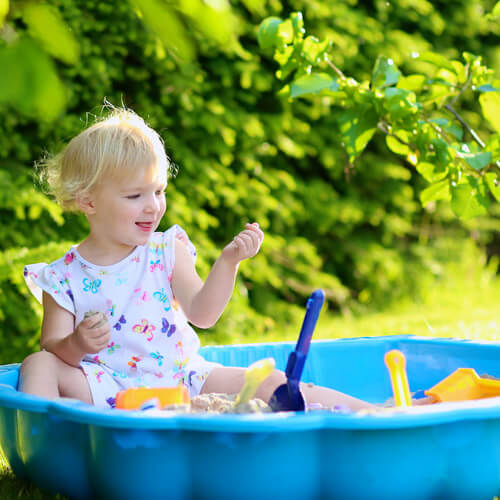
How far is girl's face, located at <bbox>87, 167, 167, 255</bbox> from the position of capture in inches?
64.1

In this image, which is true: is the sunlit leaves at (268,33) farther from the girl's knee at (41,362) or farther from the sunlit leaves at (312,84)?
the girl's knee at (41,362)

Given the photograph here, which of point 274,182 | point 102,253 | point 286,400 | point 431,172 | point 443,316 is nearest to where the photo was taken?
point 286,400

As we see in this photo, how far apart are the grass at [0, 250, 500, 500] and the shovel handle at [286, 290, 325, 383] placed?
689 mm

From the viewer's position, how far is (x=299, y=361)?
1332mm

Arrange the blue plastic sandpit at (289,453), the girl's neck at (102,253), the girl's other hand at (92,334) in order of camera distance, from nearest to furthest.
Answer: the blue plastic sandpit at (289,453)
the girl's other hand at (92,334)
the girl's neck at (102,253)

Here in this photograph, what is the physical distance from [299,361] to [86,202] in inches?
27.2

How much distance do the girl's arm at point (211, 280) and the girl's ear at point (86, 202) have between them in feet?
0.77

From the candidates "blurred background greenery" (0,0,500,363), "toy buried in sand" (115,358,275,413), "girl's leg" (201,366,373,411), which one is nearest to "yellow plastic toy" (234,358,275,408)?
"toy buried in sand" (115,358,275,413)

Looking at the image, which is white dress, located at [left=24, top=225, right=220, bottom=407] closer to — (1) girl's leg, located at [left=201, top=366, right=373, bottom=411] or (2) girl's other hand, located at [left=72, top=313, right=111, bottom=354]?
(1) girl's leg, located at [left=201, top=366, right=373, bottom=411]

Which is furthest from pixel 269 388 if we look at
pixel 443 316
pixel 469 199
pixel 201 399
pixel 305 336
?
pixel 443 316

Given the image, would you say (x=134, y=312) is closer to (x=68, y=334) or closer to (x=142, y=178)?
(x=68, y=334)

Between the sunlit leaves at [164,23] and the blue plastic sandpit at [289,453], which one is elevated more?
the sunlit leaves at [164,23]

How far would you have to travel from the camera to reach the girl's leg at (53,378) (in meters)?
1.49

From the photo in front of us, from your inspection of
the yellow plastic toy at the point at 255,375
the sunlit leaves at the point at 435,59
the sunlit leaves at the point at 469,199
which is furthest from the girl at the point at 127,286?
the sunlit leaves at the point at 435,59
